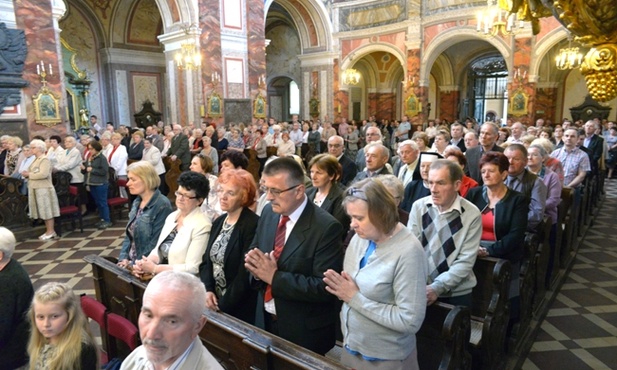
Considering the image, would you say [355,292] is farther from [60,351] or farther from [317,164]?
[317,164]

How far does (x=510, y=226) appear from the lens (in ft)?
10.4

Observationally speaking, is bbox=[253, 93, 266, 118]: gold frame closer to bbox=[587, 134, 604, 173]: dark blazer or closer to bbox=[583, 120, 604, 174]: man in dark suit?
bbox=[583, 120, 604, 174]: man in dark suit

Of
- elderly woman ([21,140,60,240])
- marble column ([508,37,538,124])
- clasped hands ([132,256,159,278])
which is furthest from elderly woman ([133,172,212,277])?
marble column ([508,37,538,124])

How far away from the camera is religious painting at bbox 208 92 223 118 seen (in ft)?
41.6

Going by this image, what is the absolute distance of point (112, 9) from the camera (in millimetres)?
15695

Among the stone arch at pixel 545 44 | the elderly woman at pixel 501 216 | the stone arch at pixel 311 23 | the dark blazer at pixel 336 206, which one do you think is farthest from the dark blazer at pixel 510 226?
the stone arch at pixel 311 23

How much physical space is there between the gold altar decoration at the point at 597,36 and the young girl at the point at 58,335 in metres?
3.37

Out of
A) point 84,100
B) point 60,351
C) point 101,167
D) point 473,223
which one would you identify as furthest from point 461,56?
point 60,351

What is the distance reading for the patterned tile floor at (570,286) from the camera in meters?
3.42

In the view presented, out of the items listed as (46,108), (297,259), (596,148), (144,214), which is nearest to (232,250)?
(297,259)

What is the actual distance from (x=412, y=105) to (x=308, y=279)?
627 inches

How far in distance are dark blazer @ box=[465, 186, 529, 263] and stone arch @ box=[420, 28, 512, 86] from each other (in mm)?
13639

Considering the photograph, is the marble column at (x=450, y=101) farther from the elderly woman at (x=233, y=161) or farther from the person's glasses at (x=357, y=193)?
the person's glasses at (x=357, y=193)

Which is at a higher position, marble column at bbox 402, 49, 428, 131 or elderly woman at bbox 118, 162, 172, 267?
marble column at bbox 402, 49, 428, 131
